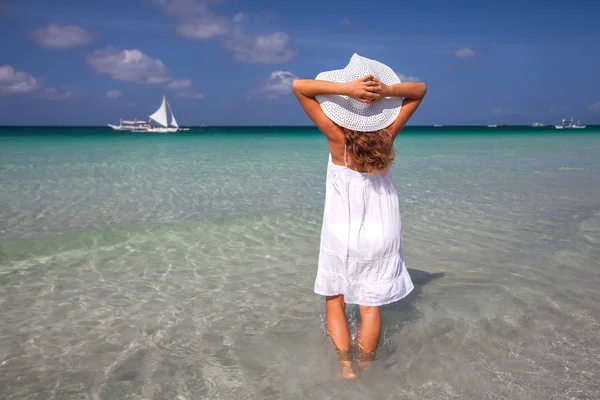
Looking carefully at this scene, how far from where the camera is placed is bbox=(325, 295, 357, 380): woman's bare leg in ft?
10.0

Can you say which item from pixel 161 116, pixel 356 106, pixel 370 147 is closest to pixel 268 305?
pixel 370 147

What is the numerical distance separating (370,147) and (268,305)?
2089 millimetres

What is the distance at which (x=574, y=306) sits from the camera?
3.86 meters

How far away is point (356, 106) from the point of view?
8.64 ft

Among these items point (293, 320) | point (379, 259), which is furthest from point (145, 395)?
point (379, 259)

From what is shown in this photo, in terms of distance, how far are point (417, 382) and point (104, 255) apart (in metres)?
4.21

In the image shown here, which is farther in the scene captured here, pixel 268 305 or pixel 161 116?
pixel 161 116

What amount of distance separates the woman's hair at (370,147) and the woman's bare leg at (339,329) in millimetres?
1018

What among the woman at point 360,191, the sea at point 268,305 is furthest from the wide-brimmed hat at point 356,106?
the sea at point 268,305

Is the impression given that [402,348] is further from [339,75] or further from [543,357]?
[339,75]

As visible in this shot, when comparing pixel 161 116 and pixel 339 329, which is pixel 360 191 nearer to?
pixel 339 329

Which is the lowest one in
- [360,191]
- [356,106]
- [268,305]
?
[268,305]

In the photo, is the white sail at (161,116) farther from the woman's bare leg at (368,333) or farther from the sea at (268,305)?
the woman's bare leg at (368,333)

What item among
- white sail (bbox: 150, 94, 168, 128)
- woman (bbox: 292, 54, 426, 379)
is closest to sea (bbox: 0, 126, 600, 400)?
woman (bbox: 292, 54, 426, 379)
